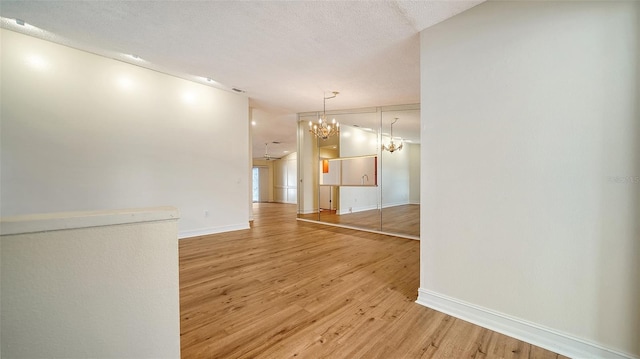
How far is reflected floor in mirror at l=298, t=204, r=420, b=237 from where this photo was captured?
17.2 feet

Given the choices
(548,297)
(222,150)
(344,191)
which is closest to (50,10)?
(222,150)

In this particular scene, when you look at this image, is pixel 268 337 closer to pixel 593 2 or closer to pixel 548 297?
pixel 548 297

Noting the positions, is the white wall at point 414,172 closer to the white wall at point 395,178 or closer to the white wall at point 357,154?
the white wall at point 395,178

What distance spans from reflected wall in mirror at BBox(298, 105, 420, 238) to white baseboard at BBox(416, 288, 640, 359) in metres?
2.71

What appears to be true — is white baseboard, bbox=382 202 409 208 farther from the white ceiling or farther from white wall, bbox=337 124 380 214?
the white ceiling

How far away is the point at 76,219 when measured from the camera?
0.86 metres

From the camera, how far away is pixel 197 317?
78.2 inches

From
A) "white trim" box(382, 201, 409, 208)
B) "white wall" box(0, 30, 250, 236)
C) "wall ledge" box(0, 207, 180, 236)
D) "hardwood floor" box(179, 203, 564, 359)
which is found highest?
"white wall" box(0, 30, 250, 236)

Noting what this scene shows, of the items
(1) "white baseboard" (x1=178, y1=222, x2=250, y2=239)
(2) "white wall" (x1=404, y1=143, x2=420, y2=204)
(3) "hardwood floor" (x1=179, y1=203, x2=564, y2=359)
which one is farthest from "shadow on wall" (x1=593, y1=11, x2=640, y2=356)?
(1) "white baseboard" (x1=178, y1=222, x2=250, y2=239)

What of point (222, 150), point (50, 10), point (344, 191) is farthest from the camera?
point (344, 191)

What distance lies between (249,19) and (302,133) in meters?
4.75

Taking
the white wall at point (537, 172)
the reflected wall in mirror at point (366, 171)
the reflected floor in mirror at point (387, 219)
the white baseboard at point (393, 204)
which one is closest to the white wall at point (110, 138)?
the reflected wall in mirror at point (366, 171)

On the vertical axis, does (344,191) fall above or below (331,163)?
below

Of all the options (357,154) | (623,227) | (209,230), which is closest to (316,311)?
(623,227)
